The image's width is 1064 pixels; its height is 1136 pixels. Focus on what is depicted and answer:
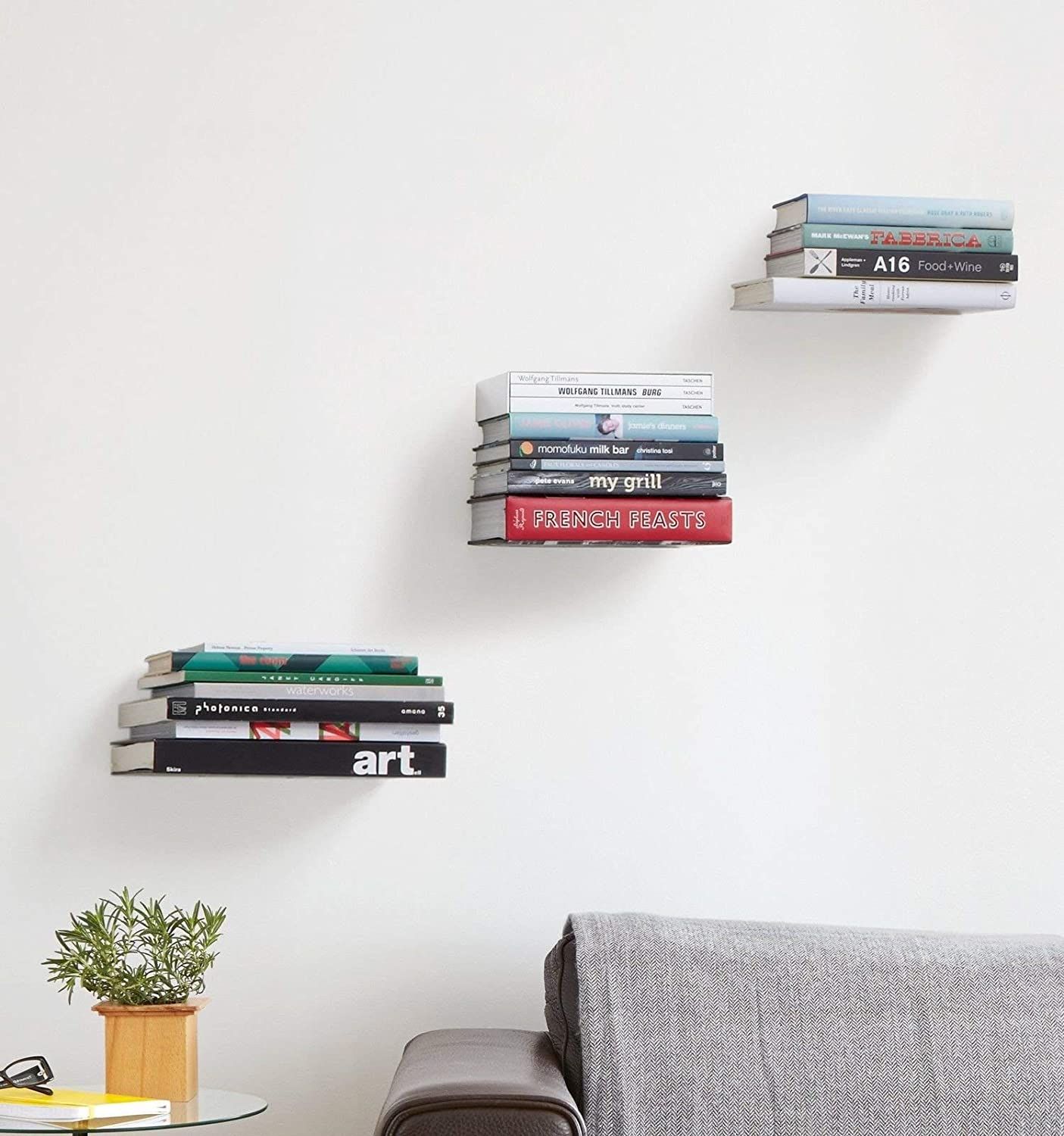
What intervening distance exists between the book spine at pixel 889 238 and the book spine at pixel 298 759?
A: 104 centimetres

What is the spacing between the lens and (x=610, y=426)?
2.50 metres

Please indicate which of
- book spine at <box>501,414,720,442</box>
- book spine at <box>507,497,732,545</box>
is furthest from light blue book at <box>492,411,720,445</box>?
book spine at <box>507,497,732,545</box>

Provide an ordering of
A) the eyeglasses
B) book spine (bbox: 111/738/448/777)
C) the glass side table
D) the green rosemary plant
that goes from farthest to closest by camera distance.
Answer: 1. book spine (bbox: 111/738/448/777)
2. the green rosemary plant
3. the eyeglasses
4. the glass side table

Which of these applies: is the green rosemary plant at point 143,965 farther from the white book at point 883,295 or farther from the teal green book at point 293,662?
the white book at point 883,295

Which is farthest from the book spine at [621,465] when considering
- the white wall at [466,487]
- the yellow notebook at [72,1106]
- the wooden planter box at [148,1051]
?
the yellow notebook at [72,1106]

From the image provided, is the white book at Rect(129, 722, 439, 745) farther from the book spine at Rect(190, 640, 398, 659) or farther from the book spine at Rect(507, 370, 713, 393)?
the book spine at Rect(507, 370, 713, 393)

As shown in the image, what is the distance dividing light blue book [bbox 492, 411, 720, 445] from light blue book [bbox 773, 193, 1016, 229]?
15.4 inches

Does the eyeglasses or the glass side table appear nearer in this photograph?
the glass side table

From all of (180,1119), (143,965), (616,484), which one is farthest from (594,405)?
(180,1119)

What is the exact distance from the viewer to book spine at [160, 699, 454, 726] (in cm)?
238

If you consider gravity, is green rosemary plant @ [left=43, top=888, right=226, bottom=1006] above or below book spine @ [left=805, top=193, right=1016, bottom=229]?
below

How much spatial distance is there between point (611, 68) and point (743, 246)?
39cm

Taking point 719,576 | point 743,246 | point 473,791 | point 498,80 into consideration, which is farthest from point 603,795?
point 498,80

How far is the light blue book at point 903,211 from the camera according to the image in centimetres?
257
